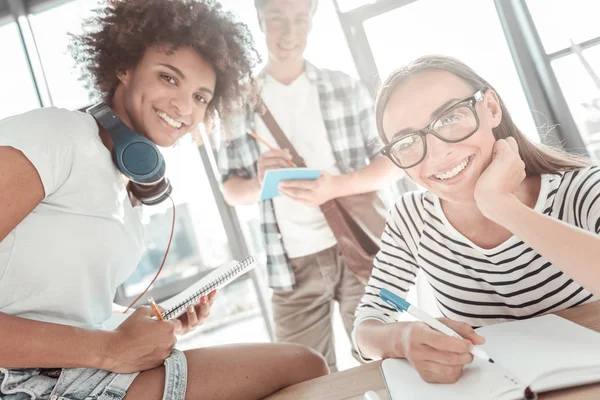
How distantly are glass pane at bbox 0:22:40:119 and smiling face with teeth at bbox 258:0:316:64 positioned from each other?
6.72 ft

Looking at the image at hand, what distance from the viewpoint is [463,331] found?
77 cm

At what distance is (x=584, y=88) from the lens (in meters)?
2.86

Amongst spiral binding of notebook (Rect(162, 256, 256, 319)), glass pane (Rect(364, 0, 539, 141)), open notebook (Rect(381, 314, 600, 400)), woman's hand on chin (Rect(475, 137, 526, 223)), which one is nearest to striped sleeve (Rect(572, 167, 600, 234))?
woman's hand on chin (Rect(475, 137, 526, 223))

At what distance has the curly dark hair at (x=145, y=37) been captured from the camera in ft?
4.57

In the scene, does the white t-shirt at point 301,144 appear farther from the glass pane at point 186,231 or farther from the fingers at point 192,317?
the glass pane at point 186,231

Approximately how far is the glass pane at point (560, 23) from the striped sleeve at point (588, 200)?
2.26 m

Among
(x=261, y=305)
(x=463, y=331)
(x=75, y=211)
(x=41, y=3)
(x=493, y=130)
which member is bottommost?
(x=261, y=305)

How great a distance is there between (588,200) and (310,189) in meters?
0.99

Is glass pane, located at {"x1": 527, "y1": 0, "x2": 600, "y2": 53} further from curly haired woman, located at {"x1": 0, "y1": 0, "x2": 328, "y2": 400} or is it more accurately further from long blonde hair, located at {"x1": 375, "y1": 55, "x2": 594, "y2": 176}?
curly haired woman, located at {"x1": 0, "y1": 0, "x2": 328, "y2": 400}

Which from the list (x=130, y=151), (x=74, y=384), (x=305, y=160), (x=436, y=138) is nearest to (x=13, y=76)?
(x=305, y=160)

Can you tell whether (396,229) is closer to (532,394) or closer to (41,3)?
(532,394)

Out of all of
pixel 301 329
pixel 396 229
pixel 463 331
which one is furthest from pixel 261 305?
pixel 463 331

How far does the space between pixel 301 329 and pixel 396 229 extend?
2.97 feet

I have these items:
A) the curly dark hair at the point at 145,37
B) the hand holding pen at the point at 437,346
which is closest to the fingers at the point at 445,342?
the hand holding pen at the point at 437,346
